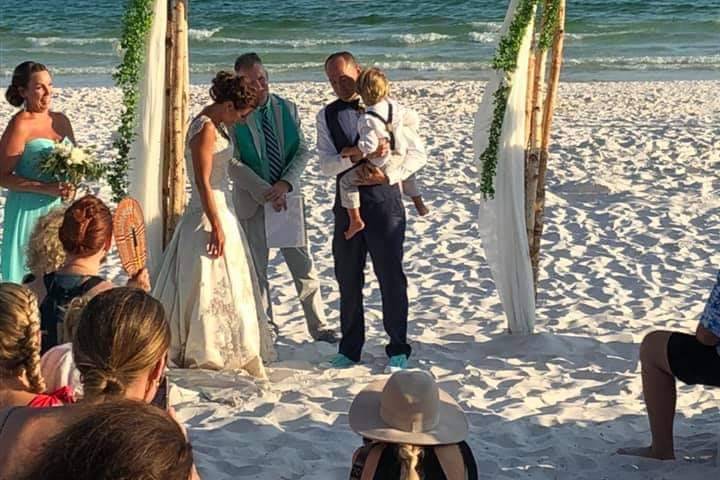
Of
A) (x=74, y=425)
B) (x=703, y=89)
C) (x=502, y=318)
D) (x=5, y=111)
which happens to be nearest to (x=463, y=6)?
(x=703, y=89)

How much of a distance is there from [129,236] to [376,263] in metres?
1.68

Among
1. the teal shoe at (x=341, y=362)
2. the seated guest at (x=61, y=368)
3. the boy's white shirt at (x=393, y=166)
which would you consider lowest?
the teal shoe at (x=341, y=362)

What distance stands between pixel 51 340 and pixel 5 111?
472 inches

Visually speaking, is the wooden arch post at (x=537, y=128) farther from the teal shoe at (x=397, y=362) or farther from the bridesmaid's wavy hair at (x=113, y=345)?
the bridesmaid's wavy hair at (x=113, y=345)

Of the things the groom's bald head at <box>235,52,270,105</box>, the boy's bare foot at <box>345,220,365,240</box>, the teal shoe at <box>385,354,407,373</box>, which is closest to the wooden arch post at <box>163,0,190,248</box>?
the groom's bald head at <box>235,52,270,105</box>

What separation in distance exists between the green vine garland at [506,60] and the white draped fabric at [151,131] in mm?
1871

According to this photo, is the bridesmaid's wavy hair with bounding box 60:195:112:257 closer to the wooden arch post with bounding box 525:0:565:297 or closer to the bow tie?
the bow tie

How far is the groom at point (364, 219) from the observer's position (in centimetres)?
615

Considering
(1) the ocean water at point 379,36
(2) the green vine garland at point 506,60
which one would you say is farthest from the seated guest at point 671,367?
(1) the ocean water at point 379,36

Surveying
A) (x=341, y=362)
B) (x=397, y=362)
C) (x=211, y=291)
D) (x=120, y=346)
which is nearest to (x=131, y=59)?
(x=211, y=291)

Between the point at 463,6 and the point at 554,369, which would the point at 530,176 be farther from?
the point at 463,6

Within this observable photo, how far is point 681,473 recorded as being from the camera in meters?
4.75

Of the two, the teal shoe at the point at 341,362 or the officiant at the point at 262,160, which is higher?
the officiant at the point at 262,160

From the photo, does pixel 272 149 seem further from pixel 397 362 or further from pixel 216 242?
pixel 397 362
